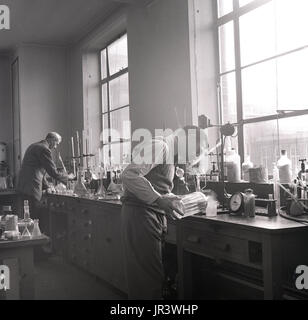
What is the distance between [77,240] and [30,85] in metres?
3.43

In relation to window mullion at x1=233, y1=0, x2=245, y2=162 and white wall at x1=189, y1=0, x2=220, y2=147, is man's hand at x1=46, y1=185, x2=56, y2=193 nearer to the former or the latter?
white wall at x1=189, y1=0, x2=220, y2=147

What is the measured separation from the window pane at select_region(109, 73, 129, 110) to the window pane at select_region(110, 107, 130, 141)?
0.34 feet

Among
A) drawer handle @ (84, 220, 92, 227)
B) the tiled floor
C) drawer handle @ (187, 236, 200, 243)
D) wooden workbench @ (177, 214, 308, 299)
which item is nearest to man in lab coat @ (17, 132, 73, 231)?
the tiled floor

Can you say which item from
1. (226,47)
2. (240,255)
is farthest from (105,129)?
(240,255)

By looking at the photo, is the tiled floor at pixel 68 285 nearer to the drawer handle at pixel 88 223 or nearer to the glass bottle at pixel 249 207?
the drawer handle at pixel 88 223

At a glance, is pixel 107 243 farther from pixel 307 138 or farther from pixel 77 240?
pixel 307 138

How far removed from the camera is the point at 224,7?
13.8ft

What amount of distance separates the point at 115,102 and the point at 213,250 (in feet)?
14.2

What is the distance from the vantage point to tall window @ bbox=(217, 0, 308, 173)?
132 inches

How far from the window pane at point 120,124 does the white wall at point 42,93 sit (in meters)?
1.20

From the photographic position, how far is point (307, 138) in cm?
330

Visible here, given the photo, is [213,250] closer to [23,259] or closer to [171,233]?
[171,233]

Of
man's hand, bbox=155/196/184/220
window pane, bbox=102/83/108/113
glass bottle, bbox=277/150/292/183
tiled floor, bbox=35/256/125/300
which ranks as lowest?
tiled floor, bbox=35/256/125/300
